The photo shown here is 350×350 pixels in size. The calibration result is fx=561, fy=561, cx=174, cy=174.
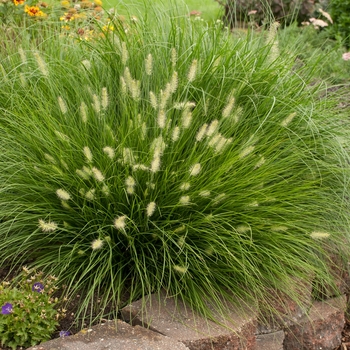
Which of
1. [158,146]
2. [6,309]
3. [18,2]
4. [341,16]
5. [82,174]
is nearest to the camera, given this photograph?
[6,309]

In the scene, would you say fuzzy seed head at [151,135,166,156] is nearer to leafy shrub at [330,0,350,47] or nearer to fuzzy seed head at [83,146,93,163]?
fuzzy seed head at [83,146,93,163]

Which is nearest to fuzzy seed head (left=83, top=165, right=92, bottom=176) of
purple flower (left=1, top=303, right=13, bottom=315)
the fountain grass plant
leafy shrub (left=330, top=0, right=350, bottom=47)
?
the fountain grass plant

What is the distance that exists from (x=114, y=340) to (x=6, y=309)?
477mm

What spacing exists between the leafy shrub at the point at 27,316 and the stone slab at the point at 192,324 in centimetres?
35

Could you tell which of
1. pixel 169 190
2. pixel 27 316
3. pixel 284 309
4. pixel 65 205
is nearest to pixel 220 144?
pixel 169 190

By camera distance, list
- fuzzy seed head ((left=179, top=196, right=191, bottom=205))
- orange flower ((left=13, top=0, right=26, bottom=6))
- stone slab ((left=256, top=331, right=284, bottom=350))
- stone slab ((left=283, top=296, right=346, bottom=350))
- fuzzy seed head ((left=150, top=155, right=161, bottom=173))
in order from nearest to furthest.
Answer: fuzzy seed head ((left=150, top=155, right=161, bottom=173)) < fuzzy seed head ((left=179, top=196, right=191, bottom=205)) < stone slab ((left=256, top=331, right=284, bottom=350)) < stone slab ((left=283, top=296, right=346, bottom=350)) < orange flower ((left=13, top=0, right=26, bottom=6))

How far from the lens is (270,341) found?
288 cm

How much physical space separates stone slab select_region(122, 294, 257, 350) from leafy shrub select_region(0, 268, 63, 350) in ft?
1.16

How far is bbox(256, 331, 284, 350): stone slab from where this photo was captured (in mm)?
2854

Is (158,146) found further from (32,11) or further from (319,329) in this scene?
(32,11)

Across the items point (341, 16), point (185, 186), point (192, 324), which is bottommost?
point (341, 16)

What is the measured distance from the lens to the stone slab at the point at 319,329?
119 inches

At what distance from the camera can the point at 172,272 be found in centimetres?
272

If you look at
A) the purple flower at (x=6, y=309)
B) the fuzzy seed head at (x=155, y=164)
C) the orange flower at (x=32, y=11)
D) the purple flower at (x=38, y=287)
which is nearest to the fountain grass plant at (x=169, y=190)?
the fuzzy seed head at (x=155, y=164)
